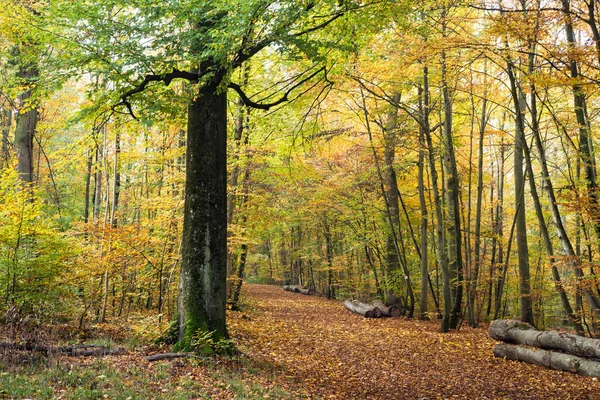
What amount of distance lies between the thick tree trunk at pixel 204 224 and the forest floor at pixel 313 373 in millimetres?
748

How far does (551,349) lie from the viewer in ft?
25.2

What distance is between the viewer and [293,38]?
Answer: 5.68m

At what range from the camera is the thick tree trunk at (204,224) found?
6.23 meters

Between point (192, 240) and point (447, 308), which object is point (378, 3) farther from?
point (447, 308)

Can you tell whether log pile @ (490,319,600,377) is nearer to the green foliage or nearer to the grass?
the grass

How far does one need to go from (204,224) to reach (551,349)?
6938mm

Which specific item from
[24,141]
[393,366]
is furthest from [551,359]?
[24,141]

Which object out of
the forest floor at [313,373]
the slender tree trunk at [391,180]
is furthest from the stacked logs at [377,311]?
the forest floor at [313,373]

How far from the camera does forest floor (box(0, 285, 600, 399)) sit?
4.43 meters

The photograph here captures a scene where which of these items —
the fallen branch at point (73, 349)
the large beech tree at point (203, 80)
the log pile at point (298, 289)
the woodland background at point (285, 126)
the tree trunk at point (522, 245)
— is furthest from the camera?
the log pile at point (298, 289)

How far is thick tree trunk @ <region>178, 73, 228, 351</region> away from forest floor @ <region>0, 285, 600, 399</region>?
0.75 meters

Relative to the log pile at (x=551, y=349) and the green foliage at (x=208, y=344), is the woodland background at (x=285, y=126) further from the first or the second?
the green foliage at (x=208, y=344)

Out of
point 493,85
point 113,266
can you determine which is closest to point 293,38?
point 113,266

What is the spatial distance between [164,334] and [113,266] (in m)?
2.82
